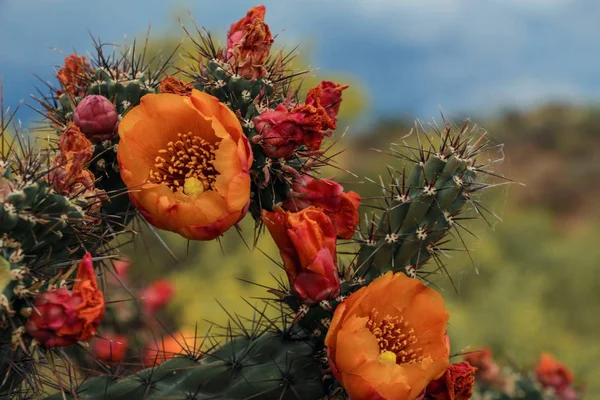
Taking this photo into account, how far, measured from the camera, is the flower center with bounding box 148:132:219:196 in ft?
3.61

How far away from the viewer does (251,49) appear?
4.10 ft

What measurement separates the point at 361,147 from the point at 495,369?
57.2ft

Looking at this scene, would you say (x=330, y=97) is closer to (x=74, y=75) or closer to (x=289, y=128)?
(x=289, y=128)

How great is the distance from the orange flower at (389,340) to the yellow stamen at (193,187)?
0.86ft

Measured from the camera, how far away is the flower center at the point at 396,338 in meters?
1.14

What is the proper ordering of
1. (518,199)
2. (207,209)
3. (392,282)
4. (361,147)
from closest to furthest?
(207,209), (392,282), (518,199), (361,147)

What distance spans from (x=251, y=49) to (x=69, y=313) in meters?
0.53

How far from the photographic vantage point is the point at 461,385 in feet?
3.86

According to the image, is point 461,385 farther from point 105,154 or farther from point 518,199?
point 518,199

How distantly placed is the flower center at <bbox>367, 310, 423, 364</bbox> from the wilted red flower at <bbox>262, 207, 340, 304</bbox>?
3.2 inches

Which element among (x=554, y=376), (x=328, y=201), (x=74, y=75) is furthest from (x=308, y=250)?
(x=554, y=376)

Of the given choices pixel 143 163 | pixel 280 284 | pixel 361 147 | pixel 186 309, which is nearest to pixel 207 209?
pixel 143 163

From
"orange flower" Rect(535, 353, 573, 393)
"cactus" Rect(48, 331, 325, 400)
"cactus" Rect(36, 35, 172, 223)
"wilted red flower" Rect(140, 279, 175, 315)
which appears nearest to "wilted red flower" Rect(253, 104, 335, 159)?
"cactus" Rect(36, 35, 172, 223)

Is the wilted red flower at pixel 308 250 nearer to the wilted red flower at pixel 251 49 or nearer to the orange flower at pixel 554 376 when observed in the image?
the wilted red flower at pixel 251 49
